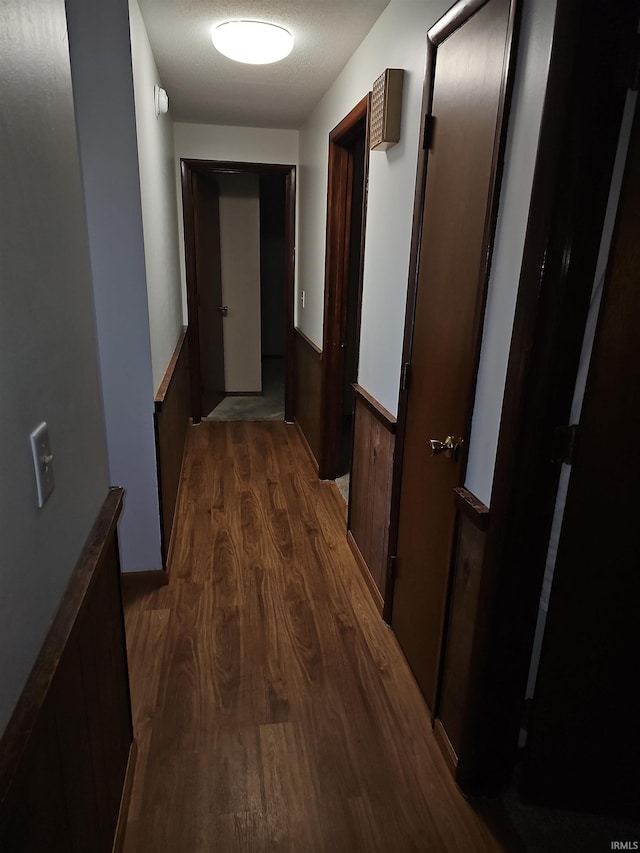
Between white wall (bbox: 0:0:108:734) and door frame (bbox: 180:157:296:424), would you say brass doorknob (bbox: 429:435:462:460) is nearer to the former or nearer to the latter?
white wall (bbox: 0:0:108:734)

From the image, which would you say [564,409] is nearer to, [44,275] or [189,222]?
[44,275]

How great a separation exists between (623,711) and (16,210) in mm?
1710

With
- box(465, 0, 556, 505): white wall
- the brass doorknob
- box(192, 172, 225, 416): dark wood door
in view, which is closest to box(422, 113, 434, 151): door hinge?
box(465, 0, 556, 505): white wall

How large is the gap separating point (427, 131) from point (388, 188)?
17.7 inches

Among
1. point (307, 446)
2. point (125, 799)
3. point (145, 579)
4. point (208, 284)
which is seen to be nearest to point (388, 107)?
point (145, 579)

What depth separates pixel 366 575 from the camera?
2.45 m

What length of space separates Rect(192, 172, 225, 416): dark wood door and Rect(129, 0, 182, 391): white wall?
0.92 metres

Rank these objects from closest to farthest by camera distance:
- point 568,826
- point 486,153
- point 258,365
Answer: point 486,153 → point 568,826 → point 258,365

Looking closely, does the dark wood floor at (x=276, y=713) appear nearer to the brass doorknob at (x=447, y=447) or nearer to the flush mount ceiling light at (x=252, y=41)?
the brass doorknob at (x=447, y=447)

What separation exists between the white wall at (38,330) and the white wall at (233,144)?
3362 millimetres

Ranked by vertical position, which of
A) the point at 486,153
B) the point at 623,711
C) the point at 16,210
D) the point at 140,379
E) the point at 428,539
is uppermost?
the point at 486,153

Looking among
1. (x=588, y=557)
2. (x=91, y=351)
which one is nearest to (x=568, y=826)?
(x=588, y=557)

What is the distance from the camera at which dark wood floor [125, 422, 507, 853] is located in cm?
140

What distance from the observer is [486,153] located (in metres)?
1.31
